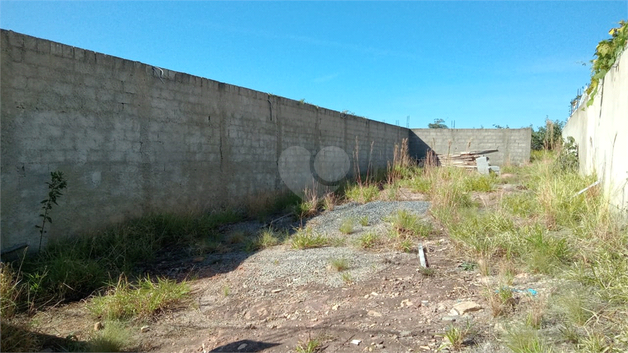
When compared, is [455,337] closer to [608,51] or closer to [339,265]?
[339,265]

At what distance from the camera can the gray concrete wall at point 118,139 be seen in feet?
12.1

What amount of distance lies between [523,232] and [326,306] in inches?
81.7

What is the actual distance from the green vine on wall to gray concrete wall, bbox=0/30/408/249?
17.6 feet

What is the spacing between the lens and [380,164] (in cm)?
1326

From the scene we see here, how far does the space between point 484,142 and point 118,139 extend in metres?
14.1

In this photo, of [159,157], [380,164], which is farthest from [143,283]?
[380,164]

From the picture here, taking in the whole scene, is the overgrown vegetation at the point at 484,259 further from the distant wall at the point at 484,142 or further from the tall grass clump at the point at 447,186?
the distant wall at the point at 484,142

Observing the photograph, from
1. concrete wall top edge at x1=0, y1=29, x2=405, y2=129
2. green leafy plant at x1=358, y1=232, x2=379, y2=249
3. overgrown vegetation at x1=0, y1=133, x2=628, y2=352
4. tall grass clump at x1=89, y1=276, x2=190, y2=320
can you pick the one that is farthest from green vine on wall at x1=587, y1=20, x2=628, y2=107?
concrete wall top edge at x1=0, y1=29, x2=405, y2=129

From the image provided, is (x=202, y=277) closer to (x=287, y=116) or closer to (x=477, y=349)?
(x=477, y=349)

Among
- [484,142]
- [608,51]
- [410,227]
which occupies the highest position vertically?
[608,51]

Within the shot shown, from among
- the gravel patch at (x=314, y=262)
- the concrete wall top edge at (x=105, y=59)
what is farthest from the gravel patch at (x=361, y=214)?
the concrete wall top edge at (x=105, y=59)

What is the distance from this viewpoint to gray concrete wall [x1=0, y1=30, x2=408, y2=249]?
12.1ft

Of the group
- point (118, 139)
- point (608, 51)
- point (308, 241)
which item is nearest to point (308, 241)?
point (308, 241)

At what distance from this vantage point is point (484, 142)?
596 inches
